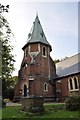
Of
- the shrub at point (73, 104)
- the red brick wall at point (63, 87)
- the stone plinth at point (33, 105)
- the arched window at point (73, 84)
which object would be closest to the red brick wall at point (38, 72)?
the red brick wall at point (63, 87)

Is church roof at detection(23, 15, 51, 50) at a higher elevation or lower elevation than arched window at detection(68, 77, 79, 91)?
higher

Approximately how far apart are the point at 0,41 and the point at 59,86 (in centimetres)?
2146

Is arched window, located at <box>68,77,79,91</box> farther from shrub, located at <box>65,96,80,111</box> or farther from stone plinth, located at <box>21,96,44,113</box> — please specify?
stone plinth, located at <box>21,96,44,113</box>

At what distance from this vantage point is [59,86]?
97.3 feet

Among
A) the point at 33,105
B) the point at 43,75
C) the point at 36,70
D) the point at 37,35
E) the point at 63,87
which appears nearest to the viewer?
the point at 33,105

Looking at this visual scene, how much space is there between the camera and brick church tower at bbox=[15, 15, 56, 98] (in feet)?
96.4

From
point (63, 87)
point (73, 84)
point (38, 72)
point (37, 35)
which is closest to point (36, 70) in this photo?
point (38, 72)

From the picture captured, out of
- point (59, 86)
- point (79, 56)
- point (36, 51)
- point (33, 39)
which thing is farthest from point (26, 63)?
point (79, 56)

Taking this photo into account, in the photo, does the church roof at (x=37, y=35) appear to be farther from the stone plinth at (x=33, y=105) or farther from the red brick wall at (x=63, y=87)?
the stone plinth at (x=33, y=105)

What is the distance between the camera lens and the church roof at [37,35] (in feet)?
107

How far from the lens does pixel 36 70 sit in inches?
1171

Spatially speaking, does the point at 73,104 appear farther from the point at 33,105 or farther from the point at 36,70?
the point at 36,70

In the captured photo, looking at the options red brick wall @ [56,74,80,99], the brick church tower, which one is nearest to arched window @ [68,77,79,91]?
red brick wall @ [56,74,80,99]

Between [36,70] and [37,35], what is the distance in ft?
25.7
